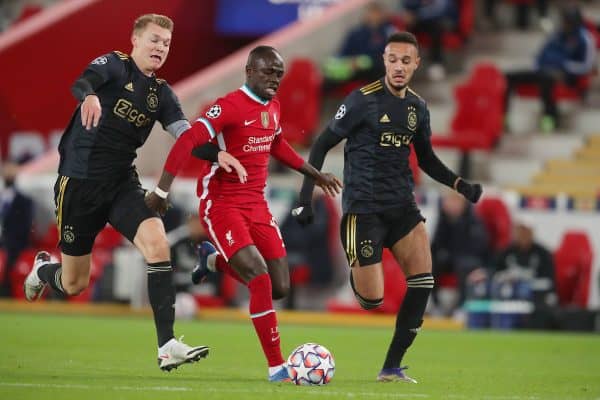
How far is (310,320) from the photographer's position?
60.0ft

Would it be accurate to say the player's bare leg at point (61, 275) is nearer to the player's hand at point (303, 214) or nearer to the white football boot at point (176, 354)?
the white football boot at point (176, 354)

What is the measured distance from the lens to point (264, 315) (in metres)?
9.27

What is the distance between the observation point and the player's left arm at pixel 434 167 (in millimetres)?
10148

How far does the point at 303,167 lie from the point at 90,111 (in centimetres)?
175

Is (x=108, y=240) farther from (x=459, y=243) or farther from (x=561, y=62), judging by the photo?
(x=561, y=62)

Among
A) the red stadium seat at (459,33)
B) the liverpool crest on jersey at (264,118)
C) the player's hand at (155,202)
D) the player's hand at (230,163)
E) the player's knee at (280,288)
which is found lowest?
the player's knee at (280,288)

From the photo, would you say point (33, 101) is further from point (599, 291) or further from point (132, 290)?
point (599, 291)

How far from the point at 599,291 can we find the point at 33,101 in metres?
10.4

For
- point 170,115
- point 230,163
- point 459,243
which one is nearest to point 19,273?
point 459,243

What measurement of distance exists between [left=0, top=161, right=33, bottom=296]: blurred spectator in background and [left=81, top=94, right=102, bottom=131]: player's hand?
10700 millimetres

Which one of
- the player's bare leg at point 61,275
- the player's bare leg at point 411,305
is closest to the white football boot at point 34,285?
the player's bare leg at point 61,275

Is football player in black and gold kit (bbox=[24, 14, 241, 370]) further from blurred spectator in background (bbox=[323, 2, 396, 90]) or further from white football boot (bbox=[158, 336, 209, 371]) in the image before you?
blurred spectator in background (bbox=[323, 2, 396, 90])

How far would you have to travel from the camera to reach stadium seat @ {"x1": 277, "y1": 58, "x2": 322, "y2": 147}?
20.6 metres

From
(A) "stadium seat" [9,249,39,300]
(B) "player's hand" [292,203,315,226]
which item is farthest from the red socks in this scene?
(A) "stadium seat" [9,249,39,300]
